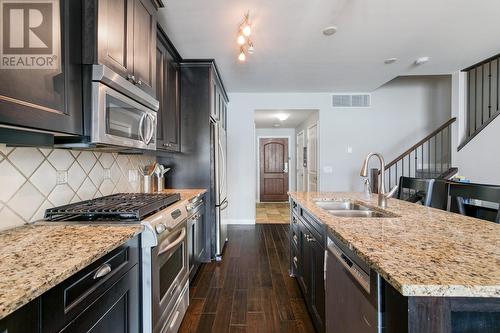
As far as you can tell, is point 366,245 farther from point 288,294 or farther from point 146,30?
point 146,30

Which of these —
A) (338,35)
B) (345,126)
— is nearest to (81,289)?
(338,35)

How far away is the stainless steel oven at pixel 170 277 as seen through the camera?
1.34 metres

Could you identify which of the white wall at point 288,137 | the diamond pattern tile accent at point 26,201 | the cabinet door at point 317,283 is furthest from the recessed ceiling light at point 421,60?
the white wall at point 288,137

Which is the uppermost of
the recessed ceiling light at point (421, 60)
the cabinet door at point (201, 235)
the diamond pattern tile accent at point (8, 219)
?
the recessed ceiling light at point (421, 60)

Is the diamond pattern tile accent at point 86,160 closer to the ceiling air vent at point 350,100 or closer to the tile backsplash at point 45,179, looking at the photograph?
the tile backsplash at point 45,179

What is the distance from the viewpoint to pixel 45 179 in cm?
133

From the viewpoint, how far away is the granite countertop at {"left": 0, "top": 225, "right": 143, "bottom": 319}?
605mm

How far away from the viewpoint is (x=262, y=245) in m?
3.57

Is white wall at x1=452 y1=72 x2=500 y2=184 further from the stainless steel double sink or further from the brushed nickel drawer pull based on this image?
the brushed nickel drawer pull

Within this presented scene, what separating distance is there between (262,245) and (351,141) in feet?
8.99

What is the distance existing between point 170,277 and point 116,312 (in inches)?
23.9

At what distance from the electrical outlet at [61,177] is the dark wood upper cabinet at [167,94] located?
84 centimetres

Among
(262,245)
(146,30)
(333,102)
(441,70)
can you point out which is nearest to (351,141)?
(333,102)

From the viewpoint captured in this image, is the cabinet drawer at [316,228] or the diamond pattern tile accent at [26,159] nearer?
the diamond pattern tile accent at [26,159]
